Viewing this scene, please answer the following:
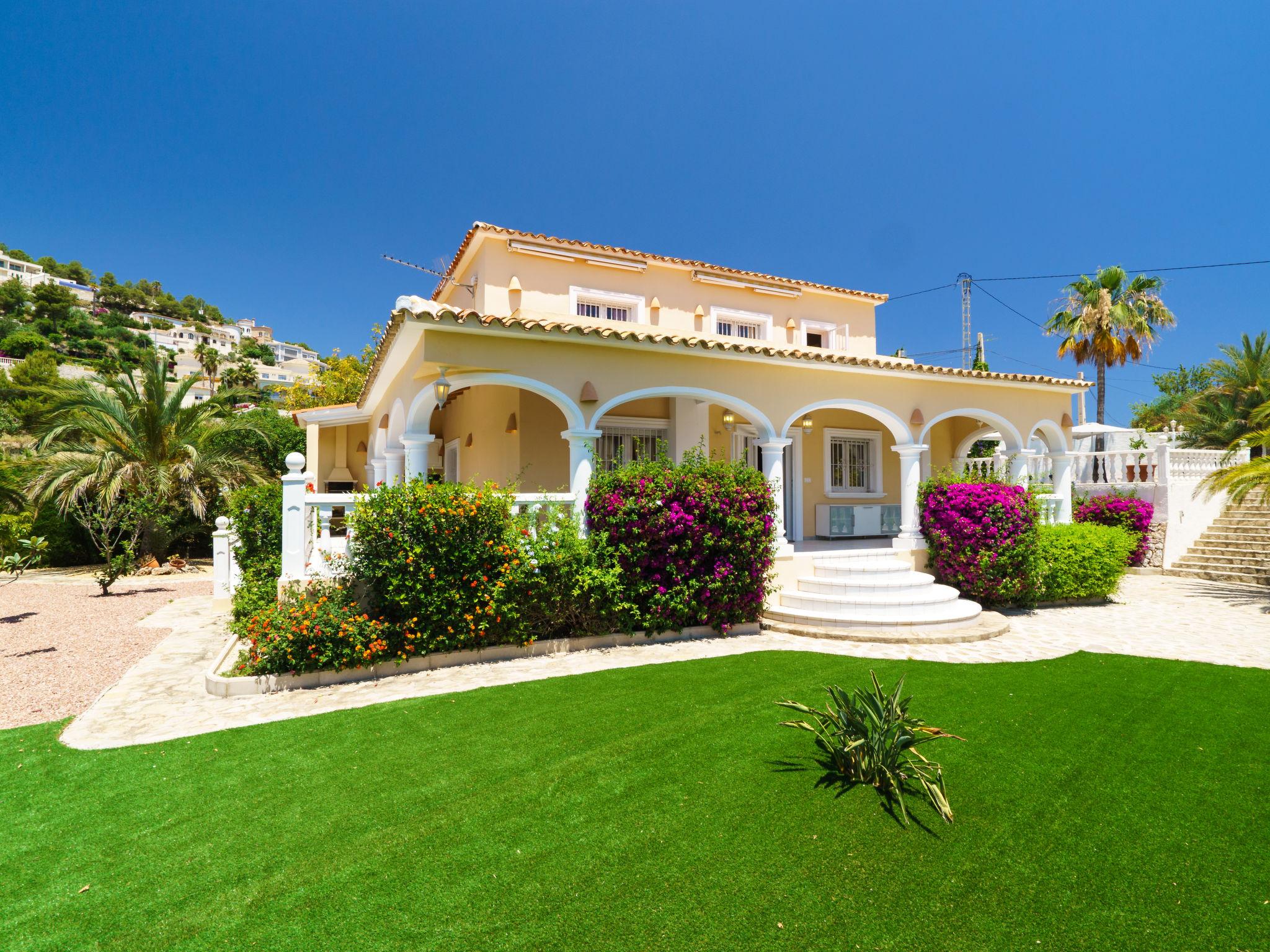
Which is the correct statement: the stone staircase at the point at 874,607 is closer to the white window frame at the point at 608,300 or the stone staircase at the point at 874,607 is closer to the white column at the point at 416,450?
the white column at the point at 416,450

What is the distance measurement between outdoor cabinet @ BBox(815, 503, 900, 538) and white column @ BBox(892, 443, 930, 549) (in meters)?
3.10

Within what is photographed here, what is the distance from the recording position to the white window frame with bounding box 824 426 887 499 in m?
15.9

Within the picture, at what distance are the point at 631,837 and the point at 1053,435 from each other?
15.0 metres

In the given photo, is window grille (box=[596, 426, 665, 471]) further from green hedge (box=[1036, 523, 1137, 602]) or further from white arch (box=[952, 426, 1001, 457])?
white arch (box=[952, 426, 1001, 457])

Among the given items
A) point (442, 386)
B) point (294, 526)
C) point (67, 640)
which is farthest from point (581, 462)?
point (67, 640)

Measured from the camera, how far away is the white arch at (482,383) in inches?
358

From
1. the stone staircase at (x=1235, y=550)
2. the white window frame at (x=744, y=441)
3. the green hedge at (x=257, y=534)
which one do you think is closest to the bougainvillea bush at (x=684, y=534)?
the white window frame at (x=744, y=441)

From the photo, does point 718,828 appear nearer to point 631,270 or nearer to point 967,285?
point 631,270

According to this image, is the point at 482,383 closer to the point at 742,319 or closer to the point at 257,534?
the point at 257,534

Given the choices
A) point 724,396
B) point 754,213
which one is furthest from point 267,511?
point 754,213

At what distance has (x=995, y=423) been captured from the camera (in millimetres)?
13922

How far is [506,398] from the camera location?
12.1 meters

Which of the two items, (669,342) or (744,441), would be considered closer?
(669,342)

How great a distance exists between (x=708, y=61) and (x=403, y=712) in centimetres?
1785
